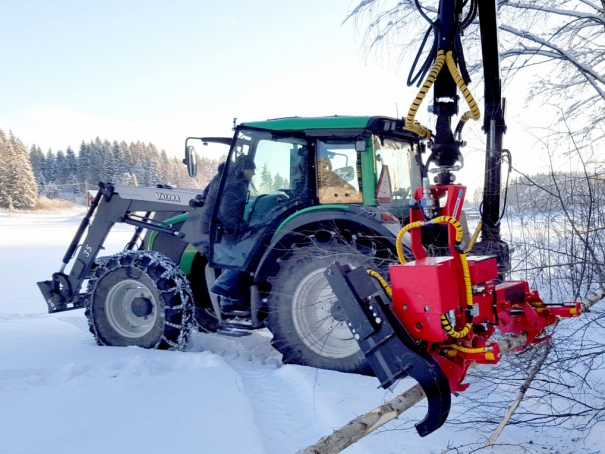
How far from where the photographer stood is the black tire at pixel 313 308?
12.1 feet

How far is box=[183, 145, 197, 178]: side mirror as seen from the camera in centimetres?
464

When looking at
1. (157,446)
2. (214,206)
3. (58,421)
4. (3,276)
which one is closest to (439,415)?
(157,446)

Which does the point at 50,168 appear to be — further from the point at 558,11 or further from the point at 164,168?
the point at 558,11

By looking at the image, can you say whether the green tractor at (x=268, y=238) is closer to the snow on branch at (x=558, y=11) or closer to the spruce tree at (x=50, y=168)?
the snow on branch at (x=558, y=11)

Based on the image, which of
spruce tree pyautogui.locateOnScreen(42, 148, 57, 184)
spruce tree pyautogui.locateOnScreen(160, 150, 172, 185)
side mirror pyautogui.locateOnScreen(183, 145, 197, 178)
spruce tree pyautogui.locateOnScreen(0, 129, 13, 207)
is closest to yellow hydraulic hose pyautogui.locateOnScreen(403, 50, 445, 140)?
side mirror pyautogui.locateOnScreen(183, 145, 197, 178)

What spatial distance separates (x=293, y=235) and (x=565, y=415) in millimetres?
2317

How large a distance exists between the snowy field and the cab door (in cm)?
108

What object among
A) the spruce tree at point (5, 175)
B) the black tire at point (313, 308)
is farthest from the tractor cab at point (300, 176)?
the spruce tree at point (5, 175)

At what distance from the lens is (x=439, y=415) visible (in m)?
2.01

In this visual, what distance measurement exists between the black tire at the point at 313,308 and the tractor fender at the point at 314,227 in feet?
0.40

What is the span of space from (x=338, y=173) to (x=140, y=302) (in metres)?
2.42

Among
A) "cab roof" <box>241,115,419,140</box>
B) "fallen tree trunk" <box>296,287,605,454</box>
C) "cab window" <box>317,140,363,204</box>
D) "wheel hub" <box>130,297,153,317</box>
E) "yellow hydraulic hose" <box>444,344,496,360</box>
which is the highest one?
"cab roof" <box>241,115,419,140</box>

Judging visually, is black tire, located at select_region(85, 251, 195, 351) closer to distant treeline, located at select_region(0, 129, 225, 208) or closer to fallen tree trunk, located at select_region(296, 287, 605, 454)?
fallen tree trunk, located at select_region(296, 287, 605, 454)

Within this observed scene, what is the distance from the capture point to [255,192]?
14.7ft
